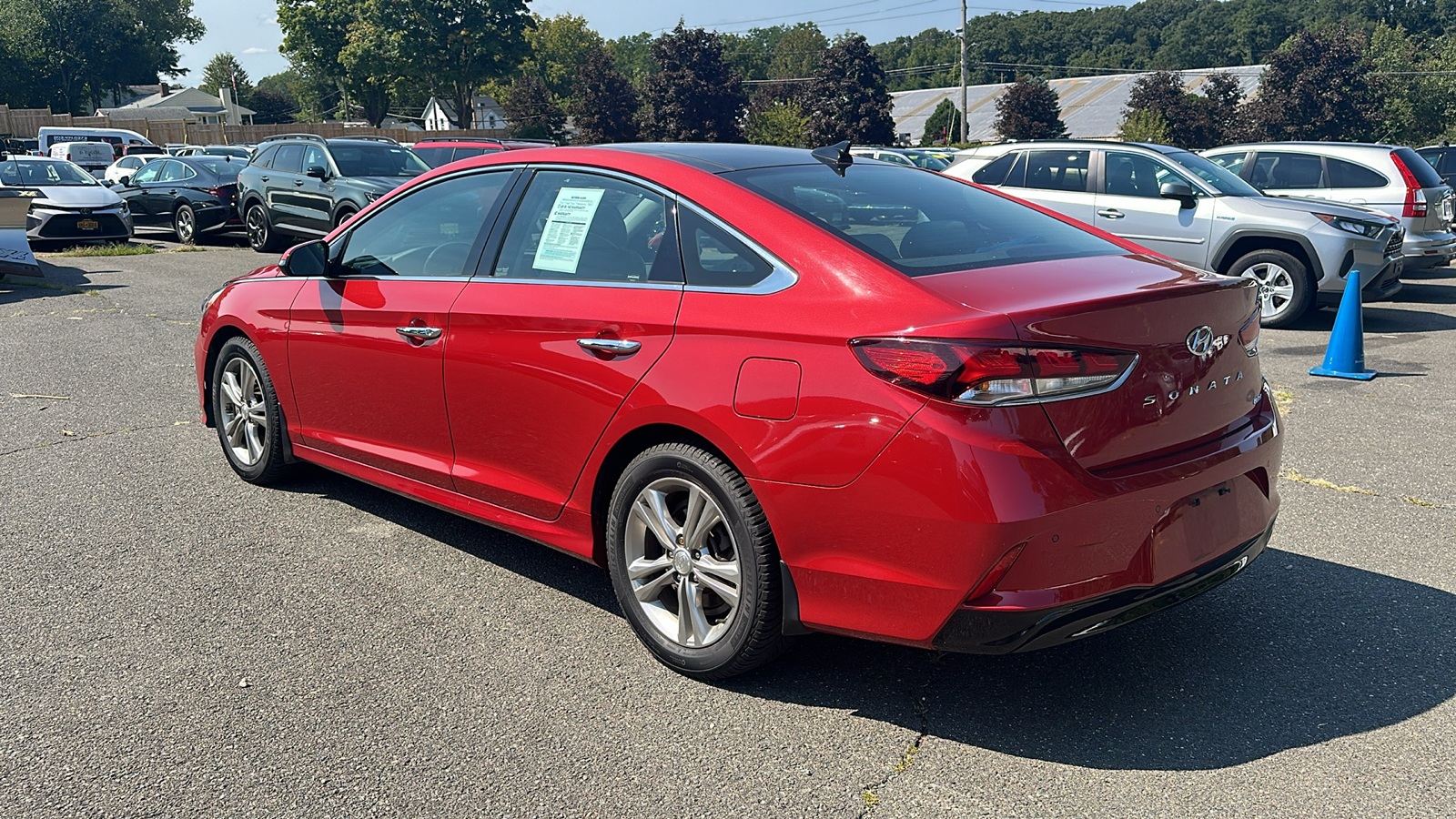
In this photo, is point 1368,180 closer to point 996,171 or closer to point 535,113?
point 996,171

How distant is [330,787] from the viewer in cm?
289

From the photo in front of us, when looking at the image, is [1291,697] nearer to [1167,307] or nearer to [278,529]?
[1167,307]

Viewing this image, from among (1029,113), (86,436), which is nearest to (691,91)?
(1029,113)

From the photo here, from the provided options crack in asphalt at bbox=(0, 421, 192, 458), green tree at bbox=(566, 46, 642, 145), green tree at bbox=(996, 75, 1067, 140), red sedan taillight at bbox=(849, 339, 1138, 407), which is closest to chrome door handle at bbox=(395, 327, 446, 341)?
red sedan taillight at bbox=(849, 339, 1138, 407)

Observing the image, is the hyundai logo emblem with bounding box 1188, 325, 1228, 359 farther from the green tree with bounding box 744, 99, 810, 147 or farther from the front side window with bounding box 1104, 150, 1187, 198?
the green tree with bounding box 744, 99, 810, 147

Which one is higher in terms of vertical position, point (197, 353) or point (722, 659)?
point (197, 353)

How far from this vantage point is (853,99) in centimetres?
5288

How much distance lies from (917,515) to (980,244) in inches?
42.3

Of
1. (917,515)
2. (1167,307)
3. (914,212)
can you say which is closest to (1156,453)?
(1167,307)

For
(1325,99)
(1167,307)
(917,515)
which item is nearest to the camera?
(917,515)

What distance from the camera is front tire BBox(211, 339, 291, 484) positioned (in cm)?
528

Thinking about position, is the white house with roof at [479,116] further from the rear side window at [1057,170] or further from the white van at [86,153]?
the rear side window at [1057,170]

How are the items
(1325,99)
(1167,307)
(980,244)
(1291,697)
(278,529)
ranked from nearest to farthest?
(1167,307)
(1291,697)
(980,244)
(278,529)
(1325,99)

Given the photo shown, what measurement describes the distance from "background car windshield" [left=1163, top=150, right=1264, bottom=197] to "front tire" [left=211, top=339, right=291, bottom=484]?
9237 millimetres
